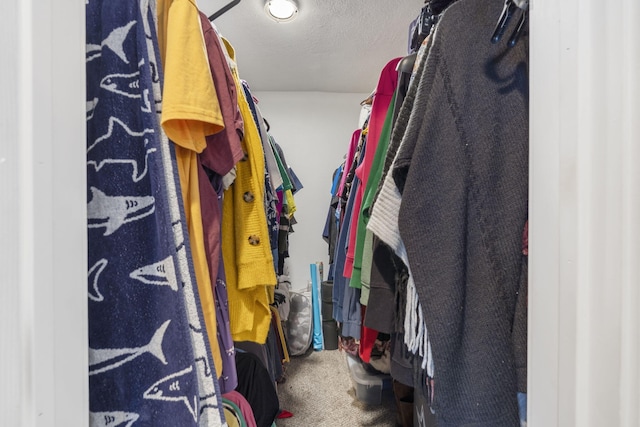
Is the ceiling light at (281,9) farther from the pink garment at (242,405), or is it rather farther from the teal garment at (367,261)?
the pink garment at (242,405)

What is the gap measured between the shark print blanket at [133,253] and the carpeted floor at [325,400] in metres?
1.09

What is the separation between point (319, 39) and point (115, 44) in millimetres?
1463

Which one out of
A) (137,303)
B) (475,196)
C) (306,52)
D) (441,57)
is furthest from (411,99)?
(306,52)

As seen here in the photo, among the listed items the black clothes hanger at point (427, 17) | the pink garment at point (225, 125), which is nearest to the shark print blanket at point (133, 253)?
the pink garment at point (225, 125)

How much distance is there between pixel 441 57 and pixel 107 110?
0.52 meters

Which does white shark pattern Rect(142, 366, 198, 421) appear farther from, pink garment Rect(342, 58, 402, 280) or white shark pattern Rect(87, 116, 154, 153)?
pink garment Rect(342, 58, 402, 280)

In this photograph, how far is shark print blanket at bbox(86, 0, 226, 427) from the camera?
16.1 inches

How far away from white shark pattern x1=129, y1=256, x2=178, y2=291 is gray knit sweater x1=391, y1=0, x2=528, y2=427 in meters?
0.36

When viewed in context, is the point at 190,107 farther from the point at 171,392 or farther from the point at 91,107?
the point at 171,392

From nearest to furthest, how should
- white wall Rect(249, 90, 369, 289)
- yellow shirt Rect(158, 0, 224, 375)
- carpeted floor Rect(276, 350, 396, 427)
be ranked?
yellow shirt Rect(158, 0, 224, 375)
carpeted floor Rect(276, 350, 396, 427)
white wall Rect(249, 90, 369, 289)

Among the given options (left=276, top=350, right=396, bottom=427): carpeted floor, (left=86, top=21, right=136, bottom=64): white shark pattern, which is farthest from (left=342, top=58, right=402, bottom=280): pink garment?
(left=276, top=350, right=396, bottom=427): carpeted floor

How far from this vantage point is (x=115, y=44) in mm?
444
